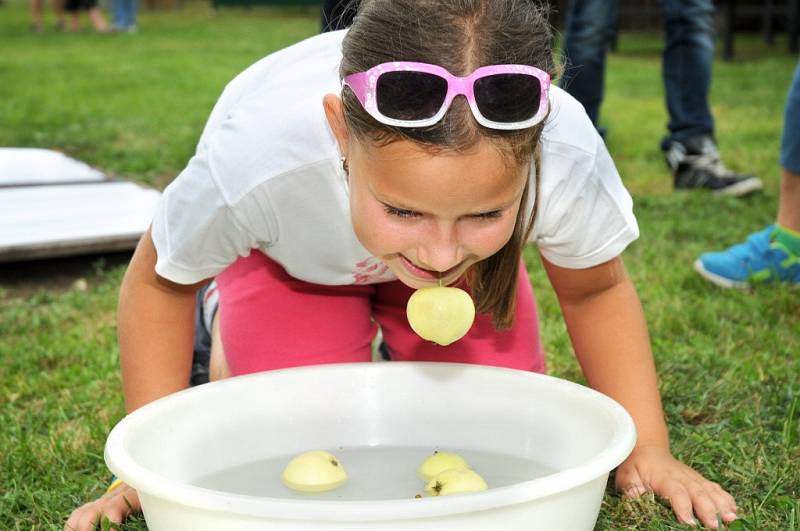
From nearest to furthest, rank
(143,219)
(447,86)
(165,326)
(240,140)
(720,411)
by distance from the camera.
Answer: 1. (447,86)
2. (240,140)
3. (165,326)
4. (720,411)
5. (143,219)

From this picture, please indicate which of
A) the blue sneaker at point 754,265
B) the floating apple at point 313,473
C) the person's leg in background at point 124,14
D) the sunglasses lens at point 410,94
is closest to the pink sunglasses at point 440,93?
the sunglasses lens at point 410,94

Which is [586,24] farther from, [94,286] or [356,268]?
[356,268]

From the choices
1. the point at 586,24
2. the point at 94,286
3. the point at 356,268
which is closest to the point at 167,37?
the point at 586,24

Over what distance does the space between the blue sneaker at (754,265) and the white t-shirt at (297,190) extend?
116 centimetres

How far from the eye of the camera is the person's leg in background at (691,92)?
3797 mm

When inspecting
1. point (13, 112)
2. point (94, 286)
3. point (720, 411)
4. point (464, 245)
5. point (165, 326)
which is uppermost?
point (464, 245)

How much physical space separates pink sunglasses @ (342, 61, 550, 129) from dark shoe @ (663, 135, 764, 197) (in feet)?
8.31

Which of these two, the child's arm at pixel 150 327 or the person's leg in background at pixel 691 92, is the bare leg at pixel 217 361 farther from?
the person's leg in background at pixel 691 92

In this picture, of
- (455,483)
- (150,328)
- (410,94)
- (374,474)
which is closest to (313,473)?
(374,474)

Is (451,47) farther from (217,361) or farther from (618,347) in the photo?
(217,361)

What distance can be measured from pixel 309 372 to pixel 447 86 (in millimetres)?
589

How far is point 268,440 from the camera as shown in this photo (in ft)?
5.54

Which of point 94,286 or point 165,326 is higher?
point 165,326

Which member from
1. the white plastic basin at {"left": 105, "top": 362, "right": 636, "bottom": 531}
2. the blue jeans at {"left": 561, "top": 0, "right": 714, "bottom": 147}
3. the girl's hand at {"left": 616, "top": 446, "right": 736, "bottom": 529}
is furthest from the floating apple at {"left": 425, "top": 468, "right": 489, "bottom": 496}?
the blue jeans at {"left": 561, "top": 0, "right": 714, "bottom": 147}
